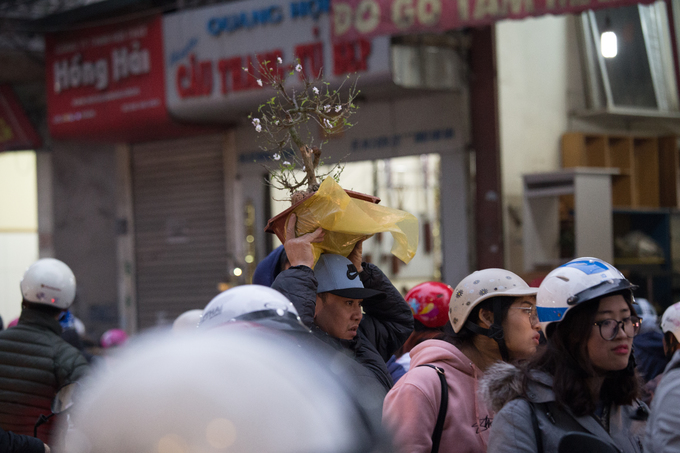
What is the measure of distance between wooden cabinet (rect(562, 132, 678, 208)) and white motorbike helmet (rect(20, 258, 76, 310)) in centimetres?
713

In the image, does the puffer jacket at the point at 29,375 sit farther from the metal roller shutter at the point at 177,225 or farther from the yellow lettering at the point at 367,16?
the metal roller shutter at the point at 177,225

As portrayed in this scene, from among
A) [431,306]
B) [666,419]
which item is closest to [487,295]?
[666,419]

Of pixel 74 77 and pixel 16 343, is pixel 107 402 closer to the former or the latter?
pixel 16 343

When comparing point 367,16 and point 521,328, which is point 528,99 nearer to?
point 367,16

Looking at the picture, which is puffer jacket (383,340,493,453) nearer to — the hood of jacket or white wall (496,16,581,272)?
the hood of jacket

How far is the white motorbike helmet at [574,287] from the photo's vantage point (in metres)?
2.26

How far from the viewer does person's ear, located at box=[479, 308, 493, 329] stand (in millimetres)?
3020

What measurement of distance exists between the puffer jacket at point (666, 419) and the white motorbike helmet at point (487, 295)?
2.84 ft

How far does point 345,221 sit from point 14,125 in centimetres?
1206

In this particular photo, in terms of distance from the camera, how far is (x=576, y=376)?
2215 mm

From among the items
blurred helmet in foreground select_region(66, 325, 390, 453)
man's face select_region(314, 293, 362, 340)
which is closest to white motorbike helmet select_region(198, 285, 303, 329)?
blurred helmet in foreground select_region(66, 325, 390, 453)

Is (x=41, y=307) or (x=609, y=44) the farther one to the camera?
(x=609, y=44)

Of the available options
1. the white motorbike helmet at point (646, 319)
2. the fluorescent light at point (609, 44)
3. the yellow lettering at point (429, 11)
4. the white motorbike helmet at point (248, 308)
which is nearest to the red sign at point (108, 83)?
the yellow lettering at point (429, 11)

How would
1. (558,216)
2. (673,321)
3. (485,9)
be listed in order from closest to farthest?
(673,321) < (485,9) < (558,216)
